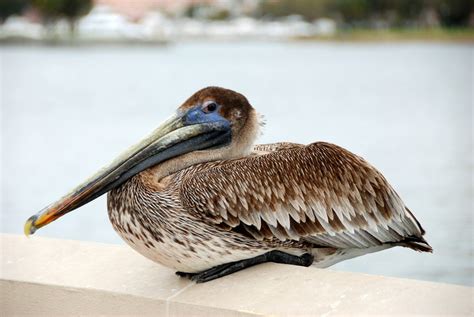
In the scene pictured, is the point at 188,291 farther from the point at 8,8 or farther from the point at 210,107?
the point at 8,8

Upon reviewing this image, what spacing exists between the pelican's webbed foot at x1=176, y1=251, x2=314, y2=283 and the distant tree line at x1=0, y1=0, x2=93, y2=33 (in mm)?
39010

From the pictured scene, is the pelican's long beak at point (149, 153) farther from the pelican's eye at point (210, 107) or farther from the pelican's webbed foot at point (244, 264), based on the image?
the pelican's webbed foot at point (244, 264)

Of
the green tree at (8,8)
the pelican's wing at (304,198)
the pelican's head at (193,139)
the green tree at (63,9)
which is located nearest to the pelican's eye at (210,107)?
the pelican's head at (193,139)

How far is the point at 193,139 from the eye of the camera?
273 cm

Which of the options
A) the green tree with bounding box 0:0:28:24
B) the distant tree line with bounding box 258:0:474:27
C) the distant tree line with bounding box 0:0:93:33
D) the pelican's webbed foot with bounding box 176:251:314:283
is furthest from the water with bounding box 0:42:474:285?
the pelican's webbed foot with bounding box 176:251:314:283

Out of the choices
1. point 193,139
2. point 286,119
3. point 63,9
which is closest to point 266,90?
point 286,119

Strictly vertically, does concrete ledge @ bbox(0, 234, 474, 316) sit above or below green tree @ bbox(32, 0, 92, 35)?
above

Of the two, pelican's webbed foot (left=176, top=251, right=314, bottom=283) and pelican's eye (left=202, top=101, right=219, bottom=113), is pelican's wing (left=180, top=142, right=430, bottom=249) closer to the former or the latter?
pelican's webbed foot (left=176, top=251, right=314, bottom=283)

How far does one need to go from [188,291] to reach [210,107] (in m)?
0.59

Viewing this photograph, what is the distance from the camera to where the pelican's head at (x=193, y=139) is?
104 inches

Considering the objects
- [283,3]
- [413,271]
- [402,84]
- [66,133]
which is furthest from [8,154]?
[283,3]

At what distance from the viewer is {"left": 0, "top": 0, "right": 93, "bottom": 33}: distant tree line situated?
4000cm

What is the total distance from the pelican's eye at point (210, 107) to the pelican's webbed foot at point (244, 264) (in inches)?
19.0

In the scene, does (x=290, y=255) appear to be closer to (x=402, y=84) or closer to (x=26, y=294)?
(x=26, y=294)
